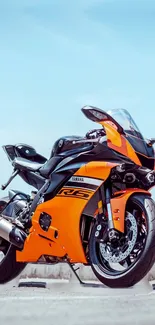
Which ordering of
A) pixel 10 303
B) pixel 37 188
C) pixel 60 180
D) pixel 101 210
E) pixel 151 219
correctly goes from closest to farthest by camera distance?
pixel 10 303 < pixel 151 219 < pixel 101 210 < pixel 60 180 < pixel 37 188

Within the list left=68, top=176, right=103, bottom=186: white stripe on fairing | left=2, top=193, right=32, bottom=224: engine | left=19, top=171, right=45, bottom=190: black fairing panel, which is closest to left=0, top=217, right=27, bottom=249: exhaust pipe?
left=2, top=193, right=32, bottom=224: engine

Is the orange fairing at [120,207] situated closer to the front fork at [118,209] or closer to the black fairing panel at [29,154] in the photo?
the front fork at [118,209]

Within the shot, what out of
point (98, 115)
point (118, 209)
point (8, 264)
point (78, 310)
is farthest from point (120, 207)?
point (8, 264)

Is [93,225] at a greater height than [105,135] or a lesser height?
lesser

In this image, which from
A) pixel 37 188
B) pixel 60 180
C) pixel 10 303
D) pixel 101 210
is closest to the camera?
pixel 10 303

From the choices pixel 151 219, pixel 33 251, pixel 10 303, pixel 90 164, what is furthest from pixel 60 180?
pixel 10 303

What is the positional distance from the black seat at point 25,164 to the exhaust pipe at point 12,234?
0.71m

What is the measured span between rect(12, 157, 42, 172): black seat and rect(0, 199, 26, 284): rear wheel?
3.23ft

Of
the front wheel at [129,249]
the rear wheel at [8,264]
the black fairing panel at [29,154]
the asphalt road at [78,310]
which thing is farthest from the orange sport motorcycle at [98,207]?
the asphalt road at [78,310]

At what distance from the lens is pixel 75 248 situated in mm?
6566

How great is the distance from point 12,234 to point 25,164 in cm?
94

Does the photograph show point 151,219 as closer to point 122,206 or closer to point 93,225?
point 122,206

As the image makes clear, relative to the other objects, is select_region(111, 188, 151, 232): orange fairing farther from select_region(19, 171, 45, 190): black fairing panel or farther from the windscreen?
select_region(19, 171, 45, 190): black fairing panel

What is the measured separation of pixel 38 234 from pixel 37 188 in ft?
2.62
